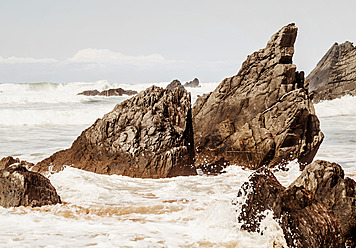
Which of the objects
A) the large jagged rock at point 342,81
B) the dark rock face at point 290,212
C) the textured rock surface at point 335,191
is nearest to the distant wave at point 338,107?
the large jagged rock at point 342,81

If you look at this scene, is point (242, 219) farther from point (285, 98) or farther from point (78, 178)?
point (285, 98)

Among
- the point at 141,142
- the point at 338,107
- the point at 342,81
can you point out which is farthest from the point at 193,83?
the point at 141,142

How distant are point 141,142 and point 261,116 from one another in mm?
2997

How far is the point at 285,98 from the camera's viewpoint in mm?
9367

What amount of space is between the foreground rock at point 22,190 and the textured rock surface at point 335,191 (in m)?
3.66

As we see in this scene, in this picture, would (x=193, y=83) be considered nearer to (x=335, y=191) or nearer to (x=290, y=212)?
(x=335, y=191)

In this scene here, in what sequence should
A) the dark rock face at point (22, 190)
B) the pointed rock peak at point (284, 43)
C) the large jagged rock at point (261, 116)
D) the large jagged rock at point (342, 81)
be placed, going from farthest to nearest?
the large jagged rock at point (342, 81) < the pointed rock peak at point (284, 43) < the large jagged rock at point (261, 116) < the dark rock face at point (22, 190)

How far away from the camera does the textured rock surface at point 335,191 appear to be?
4.65 m

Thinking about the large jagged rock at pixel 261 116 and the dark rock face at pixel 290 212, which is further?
the large jagged rock at pixel 261 116

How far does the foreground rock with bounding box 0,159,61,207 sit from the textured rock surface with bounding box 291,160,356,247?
3.66 meters

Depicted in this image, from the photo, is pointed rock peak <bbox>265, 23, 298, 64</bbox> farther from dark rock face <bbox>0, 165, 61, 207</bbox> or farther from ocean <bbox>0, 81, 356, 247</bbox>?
dark rock face <bbox>0, 165, 61, 207</bbox>

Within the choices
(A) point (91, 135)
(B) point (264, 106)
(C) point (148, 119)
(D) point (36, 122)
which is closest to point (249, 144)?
(B) point (264, 106)

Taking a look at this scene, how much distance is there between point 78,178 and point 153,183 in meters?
1.45

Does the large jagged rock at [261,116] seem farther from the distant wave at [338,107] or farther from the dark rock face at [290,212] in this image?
the distant wave at [338,107]
